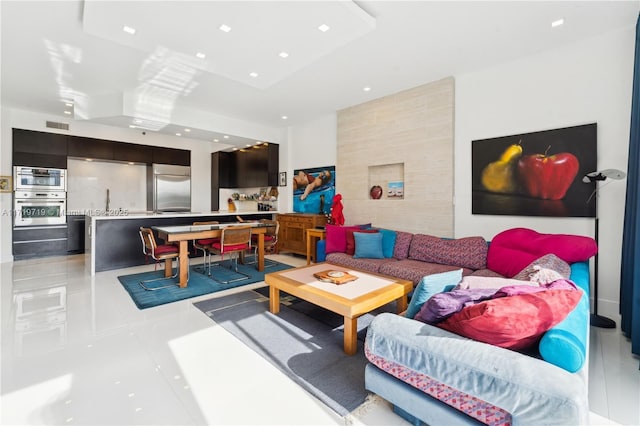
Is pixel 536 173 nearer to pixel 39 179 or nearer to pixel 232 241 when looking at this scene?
pixel 232 241

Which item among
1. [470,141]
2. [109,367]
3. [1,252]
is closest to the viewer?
[109,367]

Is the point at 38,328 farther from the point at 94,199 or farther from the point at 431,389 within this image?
the point at 94,199

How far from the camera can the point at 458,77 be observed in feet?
13.5

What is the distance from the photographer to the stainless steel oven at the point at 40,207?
222 inches

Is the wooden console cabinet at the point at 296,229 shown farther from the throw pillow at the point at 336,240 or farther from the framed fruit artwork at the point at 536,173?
the framed fruit artwork at the point at 536,173

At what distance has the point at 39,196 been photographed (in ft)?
19.1

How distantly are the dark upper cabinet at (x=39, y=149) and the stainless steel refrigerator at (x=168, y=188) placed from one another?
175 centimetres

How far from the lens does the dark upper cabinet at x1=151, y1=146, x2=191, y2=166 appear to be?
7333mm

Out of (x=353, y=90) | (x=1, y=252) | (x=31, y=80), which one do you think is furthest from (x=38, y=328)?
(x=353, y=90)

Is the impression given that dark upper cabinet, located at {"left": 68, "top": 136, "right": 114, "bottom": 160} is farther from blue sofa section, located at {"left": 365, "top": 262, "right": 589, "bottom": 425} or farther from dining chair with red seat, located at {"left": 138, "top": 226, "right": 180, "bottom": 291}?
blue sofa section, located at {"left": 365, "top": 262, "right": 589, "bottom": 425}

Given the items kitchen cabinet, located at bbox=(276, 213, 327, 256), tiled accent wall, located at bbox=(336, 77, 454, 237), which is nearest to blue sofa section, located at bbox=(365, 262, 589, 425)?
tiled accent wall, located at bbox=(336, 77, 454, 237)

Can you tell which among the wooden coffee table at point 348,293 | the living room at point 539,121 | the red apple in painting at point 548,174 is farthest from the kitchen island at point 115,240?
the red apple in painting at point 548,174

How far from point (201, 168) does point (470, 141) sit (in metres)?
7.04

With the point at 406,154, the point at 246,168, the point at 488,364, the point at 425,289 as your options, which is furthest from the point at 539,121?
the point at 246,168
